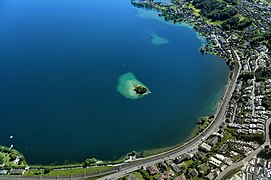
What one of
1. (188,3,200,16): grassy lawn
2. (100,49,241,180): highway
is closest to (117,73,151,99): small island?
(100,49,241,180): highway

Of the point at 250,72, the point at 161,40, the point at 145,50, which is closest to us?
the point at 250,72

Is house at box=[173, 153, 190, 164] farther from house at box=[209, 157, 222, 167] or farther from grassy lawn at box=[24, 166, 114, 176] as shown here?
grassy lawn at box=[24, 166, 114, 176]

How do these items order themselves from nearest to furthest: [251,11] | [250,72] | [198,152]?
[198,152]
[250,72]
[251,11]

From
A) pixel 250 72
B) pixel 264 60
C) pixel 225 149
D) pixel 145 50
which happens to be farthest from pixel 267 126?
pixel 145 50

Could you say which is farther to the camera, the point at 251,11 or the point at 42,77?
the point at 251,11

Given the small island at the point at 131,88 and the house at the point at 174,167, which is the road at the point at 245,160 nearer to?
the house at the point at 174,167

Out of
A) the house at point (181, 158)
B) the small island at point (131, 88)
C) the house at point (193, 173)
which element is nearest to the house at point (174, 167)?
the house at point (181, 158)

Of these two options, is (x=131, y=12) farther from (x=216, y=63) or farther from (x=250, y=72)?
(x=250, y=72)
